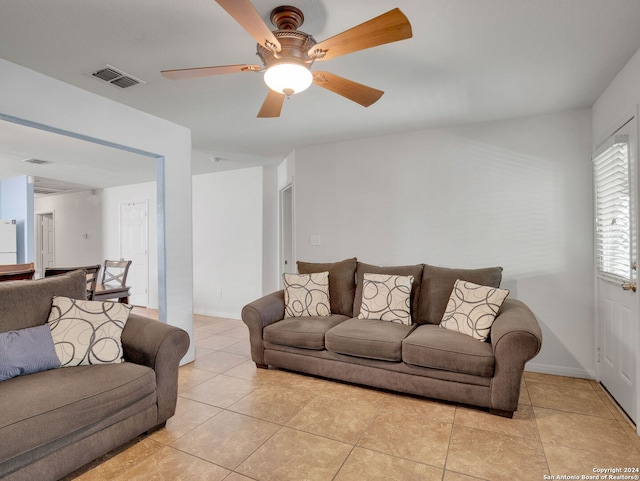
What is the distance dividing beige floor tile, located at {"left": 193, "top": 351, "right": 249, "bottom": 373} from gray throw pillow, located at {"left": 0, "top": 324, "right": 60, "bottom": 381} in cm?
146

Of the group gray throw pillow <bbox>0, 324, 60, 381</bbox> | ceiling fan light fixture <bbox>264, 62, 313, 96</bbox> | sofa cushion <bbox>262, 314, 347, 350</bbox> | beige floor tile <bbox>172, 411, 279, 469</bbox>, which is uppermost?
ceiling fan light fixture <bbox>264, 62, 313, 96</bbox>

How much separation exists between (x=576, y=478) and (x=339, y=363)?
1.60 m

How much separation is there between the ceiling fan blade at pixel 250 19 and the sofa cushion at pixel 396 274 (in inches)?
89.6

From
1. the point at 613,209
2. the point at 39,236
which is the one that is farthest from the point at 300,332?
the point at 39,236

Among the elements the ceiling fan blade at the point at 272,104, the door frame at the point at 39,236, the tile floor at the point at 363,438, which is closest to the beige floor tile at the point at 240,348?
the tile floor at the point at 363,438

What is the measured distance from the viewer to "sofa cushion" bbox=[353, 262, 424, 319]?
321 cm

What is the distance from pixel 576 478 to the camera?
1.74 metres

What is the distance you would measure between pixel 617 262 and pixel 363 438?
2171mm

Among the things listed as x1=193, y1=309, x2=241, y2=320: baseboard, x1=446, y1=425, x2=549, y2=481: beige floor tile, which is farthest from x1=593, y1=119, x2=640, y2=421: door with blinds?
x1=193, y1=309, x2=241, y2=320: baseboard

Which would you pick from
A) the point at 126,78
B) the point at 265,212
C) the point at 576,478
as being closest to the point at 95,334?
the point at 126,78

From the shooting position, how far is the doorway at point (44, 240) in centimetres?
802

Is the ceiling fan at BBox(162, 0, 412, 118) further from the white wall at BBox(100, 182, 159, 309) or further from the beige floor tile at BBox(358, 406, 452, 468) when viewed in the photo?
the white wall at BBox(100, 182, 159, 309)

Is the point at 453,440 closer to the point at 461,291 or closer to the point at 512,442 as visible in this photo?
the point at 512,442

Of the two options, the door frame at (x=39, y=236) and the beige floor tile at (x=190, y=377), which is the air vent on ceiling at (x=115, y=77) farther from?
the door frame at (x=39, y=236)
